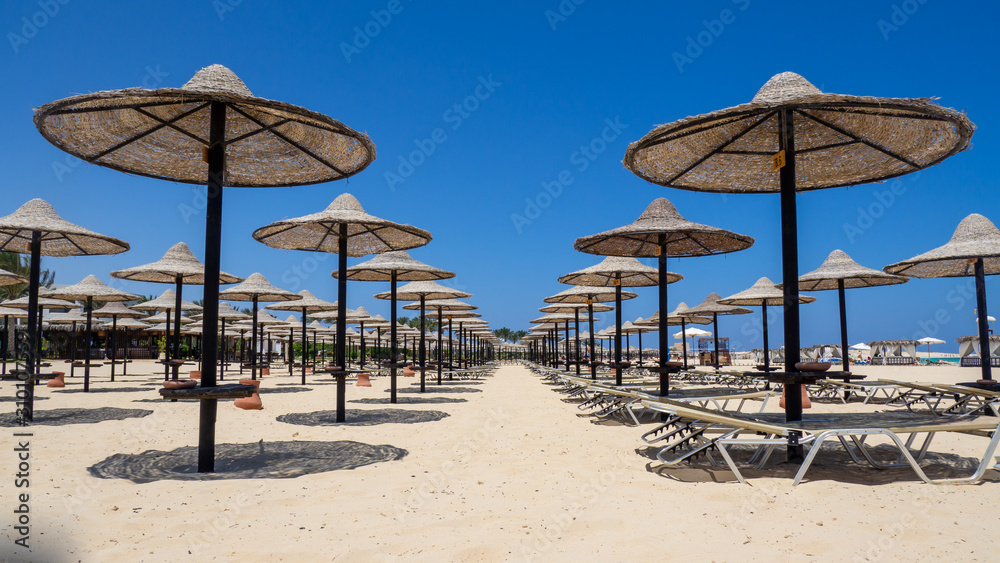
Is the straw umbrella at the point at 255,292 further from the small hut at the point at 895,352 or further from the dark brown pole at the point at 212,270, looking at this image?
the small hut at the point at 895,352

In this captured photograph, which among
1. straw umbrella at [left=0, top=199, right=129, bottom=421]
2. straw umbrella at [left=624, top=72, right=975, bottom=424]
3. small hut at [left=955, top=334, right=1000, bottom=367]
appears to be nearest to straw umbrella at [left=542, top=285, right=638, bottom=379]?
straw umbrella at [left=624, top=72, right=975, bottom=424]

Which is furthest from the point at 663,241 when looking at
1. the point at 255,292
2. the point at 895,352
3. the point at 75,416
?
the point at 895,352

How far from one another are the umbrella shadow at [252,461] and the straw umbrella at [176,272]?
189 inches

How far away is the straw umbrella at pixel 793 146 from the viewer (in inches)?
168

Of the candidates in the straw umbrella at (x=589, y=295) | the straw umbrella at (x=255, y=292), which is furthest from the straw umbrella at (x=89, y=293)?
the straw umbrella at (x=589, y=295)

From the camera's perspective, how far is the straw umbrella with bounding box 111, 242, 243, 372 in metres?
9.75

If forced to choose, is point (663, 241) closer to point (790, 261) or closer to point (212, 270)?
point (790, 261)

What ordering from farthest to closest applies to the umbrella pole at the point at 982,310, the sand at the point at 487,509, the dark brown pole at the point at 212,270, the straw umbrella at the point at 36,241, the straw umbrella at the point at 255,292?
the straw umbrella at the point at 255,292 → the umbrella pole at the point at 982,310 → the straw umbrella at the point at 36,241 → the dark brown pole at the point at 212,270 → the sand at the point at 487,509

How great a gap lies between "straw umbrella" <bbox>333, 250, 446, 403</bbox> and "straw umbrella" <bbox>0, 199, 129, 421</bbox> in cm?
333

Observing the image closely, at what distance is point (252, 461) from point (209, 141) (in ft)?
8.77

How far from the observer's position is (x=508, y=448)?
5.62 m

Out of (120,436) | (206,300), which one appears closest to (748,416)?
(206,300)

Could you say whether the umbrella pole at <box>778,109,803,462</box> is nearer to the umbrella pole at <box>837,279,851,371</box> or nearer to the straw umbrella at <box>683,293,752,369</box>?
the umbrella pole at <box>837,279,851,371</box>

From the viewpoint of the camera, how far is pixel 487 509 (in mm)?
3434
